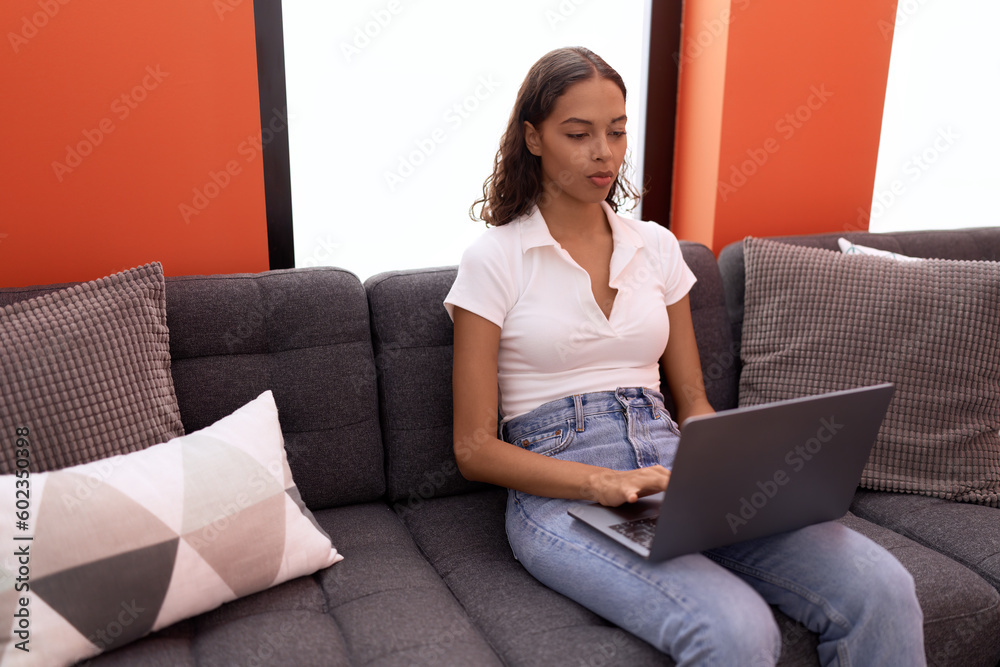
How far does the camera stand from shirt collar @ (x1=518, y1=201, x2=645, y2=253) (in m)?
1.38

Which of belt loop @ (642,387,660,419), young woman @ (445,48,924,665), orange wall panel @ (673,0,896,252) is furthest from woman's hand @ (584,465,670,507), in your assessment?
orange wall panel @ (673,0,896,252)

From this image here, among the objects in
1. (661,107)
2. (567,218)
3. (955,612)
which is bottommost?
(955,612)

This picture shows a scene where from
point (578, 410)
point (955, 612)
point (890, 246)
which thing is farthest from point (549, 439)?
point (890, 246)

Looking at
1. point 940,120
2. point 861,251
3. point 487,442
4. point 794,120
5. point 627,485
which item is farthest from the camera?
point 940,120

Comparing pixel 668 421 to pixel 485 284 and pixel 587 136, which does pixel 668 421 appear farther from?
pixel 587 136

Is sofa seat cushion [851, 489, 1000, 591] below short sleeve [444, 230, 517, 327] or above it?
below

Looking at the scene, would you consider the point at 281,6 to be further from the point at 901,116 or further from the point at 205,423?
the point at 901,116

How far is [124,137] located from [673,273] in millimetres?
1142

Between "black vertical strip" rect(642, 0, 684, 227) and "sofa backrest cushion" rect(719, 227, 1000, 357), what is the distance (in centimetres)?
34

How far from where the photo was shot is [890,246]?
6.30ft

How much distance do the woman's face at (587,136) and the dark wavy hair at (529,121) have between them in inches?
0.8

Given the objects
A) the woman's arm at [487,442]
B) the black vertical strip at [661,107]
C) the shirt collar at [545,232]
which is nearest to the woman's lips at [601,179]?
the shirt collar at [545,232]

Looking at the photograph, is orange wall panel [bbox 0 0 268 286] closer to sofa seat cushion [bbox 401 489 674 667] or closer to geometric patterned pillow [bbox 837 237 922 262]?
sofa seat cushion [bbox 401 489 674 667]

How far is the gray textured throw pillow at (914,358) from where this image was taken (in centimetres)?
154
